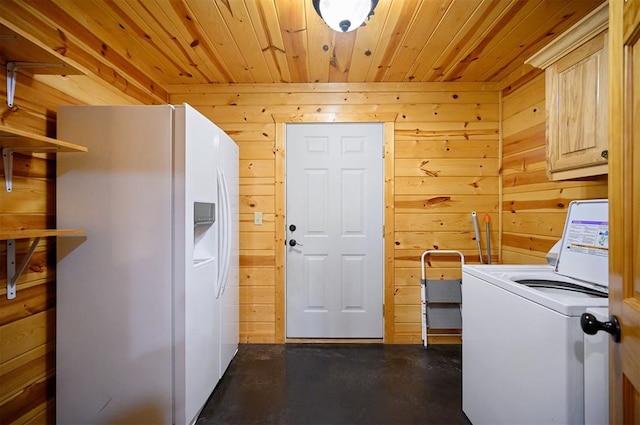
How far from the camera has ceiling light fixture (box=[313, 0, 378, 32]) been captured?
1365 millimetres

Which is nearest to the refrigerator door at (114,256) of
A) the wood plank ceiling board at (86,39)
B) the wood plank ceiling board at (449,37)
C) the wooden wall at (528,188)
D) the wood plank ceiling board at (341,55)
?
the wood plank ceiling board at (86,39)

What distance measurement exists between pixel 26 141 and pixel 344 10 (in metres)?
1.60

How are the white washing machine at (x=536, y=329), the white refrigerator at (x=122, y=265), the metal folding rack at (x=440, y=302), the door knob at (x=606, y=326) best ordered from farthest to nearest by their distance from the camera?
1. the metal folding rack at (x=440, y=302)
2. the white refrigerator at (x=122, y=265)
3. the white washing machine at (x=536, y=329)
4. the door knob at (x=606, y=326)

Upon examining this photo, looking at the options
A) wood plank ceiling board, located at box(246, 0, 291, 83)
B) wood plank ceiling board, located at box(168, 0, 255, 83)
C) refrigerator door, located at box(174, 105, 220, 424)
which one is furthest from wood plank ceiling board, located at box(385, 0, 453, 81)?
refrigerator door, located at box(174, 105, 220, 424)

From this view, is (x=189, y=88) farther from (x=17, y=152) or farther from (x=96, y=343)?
(x=96, y=343)

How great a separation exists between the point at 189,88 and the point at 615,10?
2799 mm

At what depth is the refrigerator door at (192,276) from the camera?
137 cm

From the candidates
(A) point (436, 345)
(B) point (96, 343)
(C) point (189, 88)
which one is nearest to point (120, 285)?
(B) point (96, 343)

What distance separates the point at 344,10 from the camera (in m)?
1.38

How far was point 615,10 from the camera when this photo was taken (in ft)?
2.44

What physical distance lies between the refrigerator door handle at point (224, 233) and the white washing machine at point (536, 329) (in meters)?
1.58

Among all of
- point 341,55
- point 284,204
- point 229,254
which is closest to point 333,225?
point 284,204

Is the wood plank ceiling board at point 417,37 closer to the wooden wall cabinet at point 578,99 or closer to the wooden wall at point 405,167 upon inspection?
the wooden wall at point 405,167

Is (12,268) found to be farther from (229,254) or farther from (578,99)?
(578,99)
